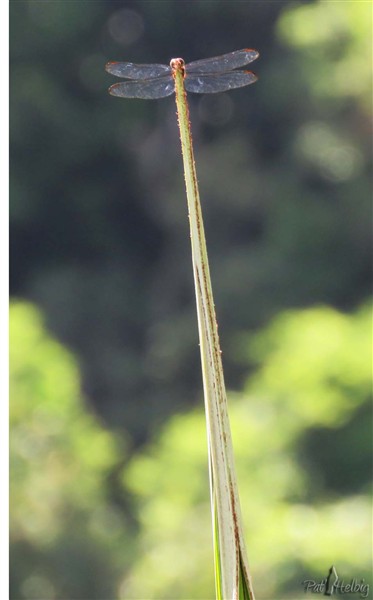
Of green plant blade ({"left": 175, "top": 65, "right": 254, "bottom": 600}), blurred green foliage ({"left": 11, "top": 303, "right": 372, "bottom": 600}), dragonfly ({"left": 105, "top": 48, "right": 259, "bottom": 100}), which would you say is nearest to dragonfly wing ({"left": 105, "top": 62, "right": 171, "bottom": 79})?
dragonfly ({"left": 105, "top": 48, "right": 259, "bottom": 100})

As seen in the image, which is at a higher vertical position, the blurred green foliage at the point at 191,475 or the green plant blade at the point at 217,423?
the blurred green foliage at the point at 191,475

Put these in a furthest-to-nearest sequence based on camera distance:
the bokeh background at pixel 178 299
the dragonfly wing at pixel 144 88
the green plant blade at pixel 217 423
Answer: the bokeh background at pixel 178 299 → the dragonfly wing at pixel 144 88 → the green plant blade at pixel 217 423

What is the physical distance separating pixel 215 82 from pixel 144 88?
5cm

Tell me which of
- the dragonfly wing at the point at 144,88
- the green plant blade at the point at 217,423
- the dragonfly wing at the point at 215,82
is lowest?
the green plant blade at the point at 217,423

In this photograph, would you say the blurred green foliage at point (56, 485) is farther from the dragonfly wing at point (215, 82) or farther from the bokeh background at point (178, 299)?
the dragonfly wing at point (215, 82)

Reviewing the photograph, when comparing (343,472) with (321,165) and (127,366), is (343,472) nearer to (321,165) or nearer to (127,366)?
(127,366)

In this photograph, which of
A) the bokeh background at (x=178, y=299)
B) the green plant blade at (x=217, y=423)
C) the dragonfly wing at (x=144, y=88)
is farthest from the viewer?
the bokeh background at (x=178, y=299)

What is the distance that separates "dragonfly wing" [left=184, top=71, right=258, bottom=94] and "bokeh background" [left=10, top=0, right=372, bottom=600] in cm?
99

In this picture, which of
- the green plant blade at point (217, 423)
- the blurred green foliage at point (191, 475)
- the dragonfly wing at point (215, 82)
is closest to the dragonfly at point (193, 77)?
the dragonfly wing at point (215, 82)

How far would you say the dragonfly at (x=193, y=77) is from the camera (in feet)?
1.39

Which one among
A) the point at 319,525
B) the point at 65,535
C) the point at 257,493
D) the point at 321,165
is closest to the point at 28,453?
the point at 65,535

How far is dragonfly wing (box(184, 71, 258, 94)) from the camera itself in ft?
1.49

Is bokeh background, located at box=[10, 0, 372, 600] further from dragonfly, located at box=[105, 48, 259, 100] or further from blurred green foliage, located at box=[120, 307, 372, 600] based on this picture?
dragonfly, located at box=[105, 48, 259, 100]

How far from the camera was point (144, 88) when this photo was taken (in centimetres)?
44
